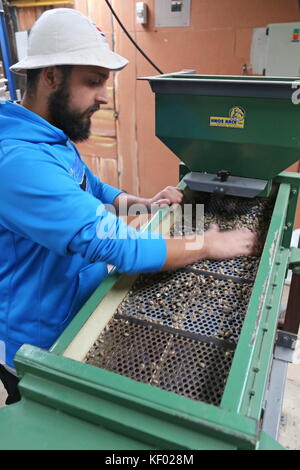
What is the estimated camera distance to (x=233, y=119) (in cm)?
141

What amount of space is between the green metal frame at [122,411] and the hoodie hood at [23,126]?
0.55 m

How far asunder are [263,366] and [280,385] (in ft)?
3.72

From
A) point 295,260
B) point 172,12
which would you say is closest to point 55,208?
point 295,260

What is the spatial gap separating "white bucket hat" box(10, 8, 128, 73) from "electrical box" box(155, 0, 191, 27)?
2.06m

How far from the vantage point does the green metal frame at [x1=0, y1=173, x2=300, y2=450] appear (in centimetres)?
63

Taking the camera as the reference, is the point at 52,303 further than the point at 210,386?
Yes

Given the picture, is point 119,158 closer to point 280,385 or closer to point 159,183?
point 159,183

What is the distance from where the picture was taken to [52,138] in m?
1.06

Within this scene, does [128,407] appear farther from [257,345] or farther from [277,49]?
[277,49]

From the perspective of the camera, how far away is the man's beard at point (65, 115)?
1075mm

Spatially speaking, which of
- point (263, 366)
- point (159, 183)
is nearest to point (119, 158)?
point (159, 183)

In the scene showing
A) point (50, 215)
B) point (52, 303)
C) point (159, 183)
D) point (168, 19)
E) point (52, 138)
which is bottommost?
point (159, 183)

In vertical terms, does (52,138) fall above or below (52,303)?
above

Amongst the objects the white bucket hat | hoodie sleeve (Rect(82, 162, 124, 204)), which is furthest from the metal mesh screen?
the white bucket hat
